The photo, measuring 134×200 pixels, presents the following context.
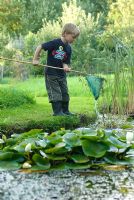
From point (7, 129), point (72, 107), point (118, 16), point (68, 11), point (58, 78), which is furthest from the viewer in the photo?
point (118, 16)

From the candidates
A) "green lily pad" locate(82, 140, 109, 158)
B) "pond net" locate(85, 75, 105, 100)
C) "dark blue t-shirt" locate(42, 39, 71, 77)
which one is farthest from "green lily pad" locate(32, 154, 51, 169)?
"dark blue t-shirt" locate(42, 39, 71, 77)

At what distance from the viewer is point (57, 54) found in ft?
24.1

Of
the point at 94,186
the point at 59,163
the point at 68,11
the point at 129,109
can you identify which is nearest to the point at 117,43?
the point at 129,109

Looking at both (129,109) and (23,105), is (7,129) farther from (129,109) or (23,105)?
(23,105)

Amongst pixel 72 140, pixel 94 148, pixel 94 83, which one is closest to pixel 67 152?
pixel 72 140

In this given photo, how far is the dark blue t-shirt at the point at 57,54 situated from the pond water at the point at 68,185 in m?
3.18

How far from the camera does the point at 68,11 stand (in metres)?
25.7

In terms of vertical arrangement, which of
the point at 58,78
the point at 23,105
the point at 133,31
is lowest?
the point at 23,105

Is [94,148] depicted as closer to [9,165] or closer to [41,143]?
[41,143]

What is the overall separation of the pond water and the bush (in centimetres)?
533

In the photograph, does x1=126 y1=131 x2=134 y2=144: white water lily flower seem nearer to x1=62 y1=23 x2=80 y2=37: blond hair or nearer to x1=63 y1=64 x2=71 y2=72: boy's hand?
x1=63 y1=64 x2=71 y2=72: boy's hand

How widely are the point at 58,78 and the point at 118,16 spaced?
852 inches

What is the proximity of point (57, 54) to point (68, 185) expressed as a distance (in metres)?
3.64

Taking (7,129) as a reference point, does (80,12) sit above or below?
above
